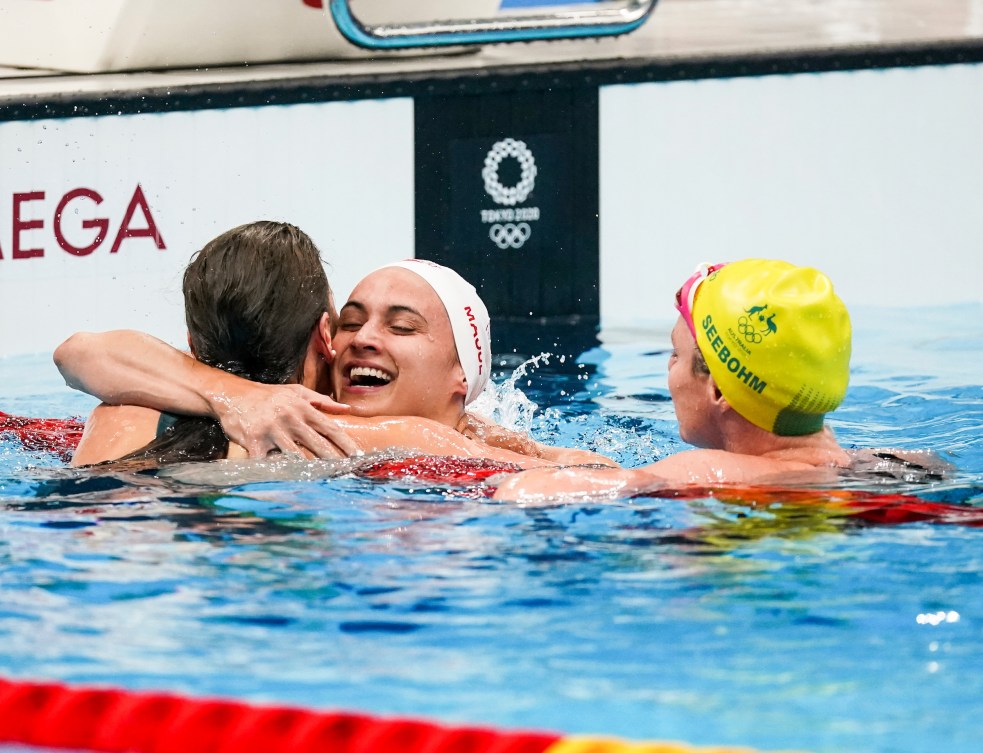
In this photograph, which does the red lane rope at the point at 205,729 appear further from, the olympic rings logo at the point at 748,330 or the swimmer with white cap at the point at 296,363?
the olympic rings logo at the point at 748,330

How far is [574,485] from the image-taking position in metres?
3.12

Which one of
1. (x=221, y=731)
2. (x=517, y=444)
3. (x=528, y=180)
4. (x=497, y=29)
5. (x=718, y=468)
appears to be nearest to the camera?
(x=221, y=731)

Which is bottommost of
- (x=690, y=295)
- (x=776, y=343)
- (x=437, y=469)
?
(x=437, y=469)

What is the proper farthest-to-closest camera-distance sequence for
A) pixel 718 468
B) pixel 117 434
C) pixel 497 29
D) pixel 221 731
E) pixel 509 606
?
pixel 497 29 → pixel 117 434 → pixel 718 468 → pixel 509 606 → pixel 221 731

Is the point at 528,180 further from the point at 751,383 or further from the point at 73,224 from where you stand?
the point at 751,383

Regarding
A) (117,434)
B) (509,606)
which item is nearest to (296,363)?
(117,434)

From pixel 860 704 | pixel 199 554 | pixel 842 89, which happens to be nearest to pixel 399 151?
pixel 842 89

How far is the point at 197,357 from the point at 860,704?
88.7 inches

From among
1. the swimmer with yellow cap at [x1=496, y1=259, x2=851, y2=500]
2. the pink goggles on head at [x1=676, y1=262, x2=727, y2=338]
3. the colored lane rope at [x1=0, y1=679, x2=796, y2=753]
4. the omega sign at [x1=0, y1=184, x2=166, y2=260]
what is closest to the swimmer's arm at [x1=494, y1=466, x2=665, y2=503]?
the swimmer with yellow cap at [x1=496, y1=259, x2=851, y2=500]

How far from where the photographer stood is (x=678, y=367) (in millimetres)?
3461

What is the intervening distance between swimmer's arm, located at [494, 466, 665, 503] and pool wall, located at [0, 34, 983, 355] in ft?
11.7

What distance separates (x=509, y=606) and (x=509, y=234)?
4400 mm

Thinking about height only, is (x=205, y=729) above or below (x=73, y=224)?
below

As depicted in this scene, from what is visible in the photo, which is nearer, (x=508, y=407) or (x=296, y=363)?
(x=296, y=363)
